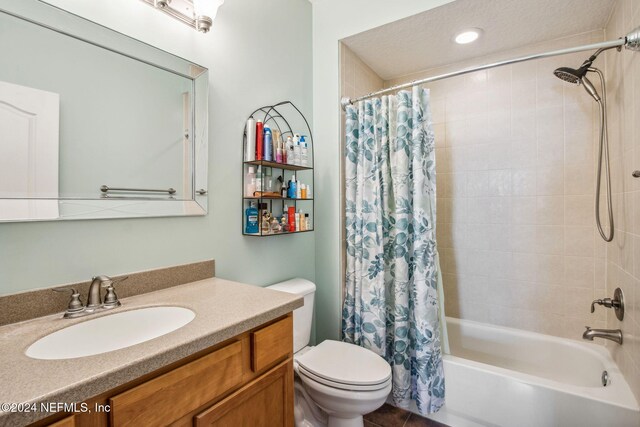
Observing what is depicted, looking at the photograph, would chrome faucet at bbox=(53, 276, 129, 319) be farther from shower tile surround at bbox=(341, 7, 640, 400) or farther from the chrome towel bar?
shower tile surround at bbox=(341, 7, 640, 400)

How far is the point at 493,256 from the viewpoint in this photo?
2189 mm

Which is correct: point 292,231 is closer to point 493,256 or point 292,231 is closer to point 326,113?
point 326,113

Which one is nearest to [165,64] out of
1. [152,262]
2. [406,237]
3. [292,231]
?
[152,262]

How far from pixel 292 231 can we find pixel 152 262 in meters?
0.75

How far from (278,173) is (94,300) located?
110cm

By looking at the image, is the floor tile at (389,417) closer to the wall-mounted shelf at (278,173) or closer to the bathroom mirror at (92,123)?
the wall-mounted shelf at (278,173)

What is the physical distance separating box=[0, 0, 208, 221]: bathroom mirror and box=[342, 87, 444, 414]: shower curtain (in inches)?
37.8

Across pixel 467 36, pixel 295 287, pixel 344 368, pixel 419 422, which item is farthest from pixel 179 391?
pixel 467 36

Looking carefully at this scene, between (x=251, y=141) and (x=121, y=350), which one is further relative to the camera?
(x=251, y=141)

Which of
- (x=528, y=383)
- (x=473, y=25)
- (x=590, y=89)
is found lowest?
(x=528, y=383)

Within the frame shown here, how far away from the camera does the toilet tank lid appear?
168cm

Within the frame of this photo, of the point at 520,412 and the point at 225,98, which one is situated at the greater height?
the point at 225,98

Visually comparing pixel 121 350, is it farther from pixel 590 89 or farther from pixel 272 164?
pixel 590 89

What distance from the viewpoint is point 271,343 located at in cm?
99
